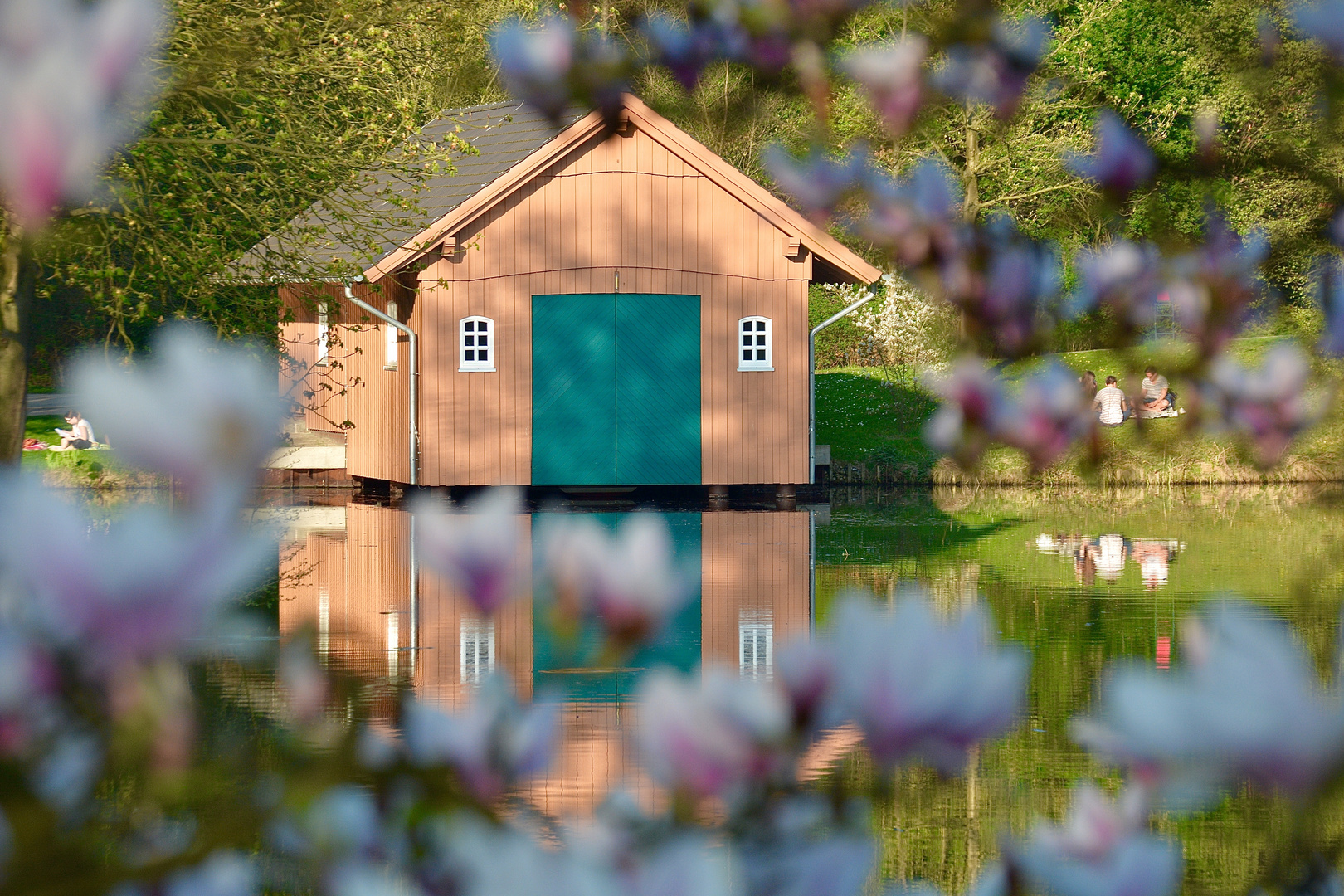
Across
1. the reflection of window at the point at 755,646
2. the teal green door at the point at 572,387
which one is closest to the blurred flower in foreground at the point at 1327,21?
the reflection of window at the point at 755,646

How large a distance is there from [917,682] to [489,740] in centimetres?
33

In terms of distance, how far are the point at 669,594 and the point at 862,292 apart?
3353cm

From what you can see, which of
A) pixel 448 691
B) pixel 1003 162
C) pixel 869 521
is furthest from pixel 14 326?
pixel 1003 162

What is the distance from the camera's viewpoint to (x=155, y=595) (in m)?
0.71

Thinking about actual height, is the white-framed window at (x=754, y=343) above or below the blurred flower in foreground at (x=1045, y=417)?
above

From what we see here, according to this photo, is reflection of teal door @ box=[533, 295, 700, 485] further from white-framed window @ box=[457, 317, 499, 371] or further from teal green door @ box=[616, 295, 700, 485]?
white-framed window @ box=[457, 317, 499, 371]

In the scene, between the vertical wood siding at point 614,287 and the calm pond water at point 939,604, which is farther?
the vertical wood siding at point 614,287

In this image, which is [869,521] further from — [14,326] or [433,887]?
[433,887]

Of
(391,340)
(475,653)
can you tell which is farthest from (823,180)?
(391,340)

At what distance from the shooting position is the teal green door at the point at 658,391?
22.7 m

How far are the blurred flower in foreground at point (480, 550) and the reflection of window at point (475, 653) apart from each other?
305 inches

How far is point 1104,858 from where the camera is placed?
3.56ft

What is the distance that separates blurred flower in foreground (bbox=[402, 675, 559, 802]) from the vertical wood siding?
20884mm

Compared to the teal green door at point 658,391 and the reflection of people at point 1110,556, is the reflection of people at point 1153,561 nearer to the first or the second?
the reflection of people at point 1110,556
